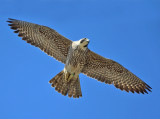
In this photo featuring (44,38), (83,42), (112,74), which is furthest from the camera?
(112,74)

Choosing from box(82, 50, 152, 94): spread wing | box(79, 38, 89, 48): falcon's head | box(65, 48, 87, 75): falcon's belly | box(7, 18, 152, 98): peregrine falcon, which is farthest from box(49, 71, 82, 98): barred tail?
box(79, 38, 89, 48): falcon's head

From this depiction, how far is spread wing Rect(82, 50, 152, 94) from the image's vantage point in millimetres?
→ 11531

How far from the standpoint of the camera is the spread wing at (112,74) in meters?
11.5

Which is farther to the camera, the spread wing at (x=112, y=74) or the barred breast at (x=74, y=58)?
the spread wing at (x=112, y=74)

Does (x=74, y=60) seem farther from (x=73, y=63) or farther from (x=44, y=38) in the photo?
(x=44, y=38)

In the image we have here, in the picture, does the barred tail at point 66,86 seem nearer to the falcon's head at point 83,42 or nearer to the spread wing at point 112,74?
the spread wing at point 112,74

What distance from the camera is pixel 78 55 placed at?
10898 millimetres

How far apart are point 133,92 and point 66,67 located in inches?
106

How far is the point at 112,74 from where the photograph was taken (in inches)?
462

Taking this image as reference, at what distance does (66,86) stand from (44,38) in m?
1.87

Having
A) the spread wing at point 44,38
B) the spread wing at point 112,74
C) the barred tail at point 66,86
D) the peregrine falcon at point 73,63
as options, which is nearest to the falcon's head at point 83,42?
the peregrine falcon at point 73,63

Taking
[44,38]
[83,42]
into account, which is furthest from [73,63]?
[44,38]

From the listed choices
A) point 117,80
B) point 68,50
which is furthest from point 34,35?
point 117,80

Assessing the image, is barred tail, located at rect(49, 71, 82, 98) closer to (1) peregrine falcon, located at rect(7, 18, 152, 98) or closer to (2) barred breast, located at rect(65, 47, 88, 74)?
(1) peregrine falcon, located at rect(7, 18, 152, 98)
